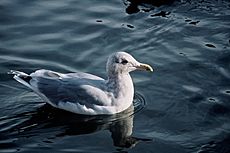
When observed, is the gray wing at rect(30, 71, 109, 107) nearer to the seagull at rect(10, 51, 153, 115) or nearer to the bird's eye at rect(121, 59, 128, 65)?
the seagull at rect(10, 51, 153, 115)

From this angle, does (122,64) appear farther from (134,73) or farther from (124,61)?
(134,73)

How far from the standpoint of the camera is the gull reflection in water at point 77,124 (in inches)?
365

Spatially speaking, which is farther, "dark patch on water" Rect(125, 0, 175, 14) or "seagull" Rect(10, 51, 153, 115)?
"dark patch on water" Rect(125, 0, 175, 14)

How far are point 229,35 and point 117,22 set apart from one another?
2.36 m

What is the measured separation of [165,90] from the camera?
10.5 metres

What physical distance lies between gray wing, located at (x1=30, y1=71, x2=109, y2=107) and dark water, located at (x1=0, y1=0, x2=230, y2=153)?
30 cm

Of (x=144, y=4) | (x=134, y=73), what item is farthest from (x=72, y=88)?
(x=144, y=4)

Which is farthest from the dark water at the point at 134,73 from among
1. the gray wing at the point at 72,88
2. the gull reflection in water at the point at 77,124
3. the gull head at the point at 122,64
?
the gull head at the point at 122,64

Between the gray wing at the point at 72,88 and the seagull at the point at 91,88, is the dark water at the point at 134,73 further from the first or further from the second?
the gray wing at the point at 72,88

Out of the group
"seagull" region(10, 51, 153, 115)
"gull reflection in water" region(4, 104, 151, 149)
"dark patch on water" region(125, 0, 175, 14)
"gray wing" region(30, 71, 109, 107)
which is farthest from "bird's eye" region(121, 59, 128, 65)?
"dark patch on water" region(125, 0, 175, 14)

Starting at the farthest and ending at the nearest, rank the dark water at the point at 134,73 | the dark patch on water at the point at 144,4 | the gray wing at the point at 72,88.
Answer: the dark patch on water at the point at 144,4 → the gray wing at the point at 72,88 → the dark water at the point at 134,73

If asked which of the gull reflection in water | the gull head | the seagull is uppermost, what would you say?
the gull head

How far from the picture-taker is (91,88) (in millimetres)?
9562

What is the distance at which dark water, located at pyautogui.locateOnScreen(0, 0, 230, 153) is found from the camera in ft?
30.1
